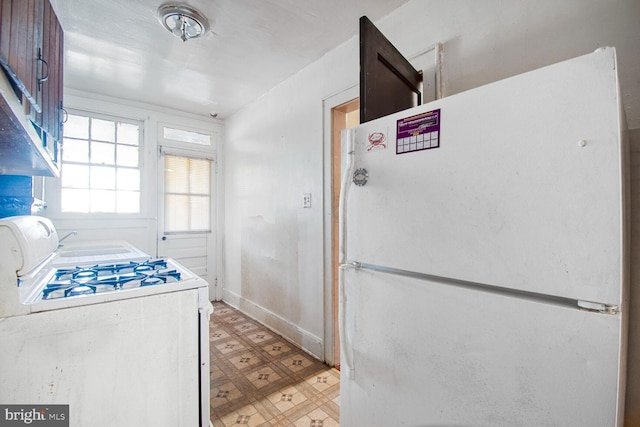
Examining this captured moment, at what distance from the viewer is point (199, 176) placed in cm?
409

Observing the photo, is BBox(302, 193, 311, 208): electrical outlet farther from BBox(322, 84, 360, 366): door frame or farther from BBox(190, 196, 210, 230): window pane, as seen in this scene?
BBox(190, 196, 210, 230): window pane

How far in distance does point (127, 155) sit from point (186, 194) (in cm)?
83

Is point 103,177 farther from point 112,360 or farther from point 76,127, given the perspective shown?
point 112,360

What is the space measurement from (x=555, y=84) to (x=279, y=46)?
2.16 m

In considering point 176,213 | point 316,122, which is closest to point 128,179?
point 176,213

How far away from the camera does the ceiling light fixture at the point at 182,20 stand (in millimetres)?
1853

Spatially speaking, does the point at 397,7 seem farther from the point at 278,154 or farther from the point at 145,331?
the point at 145,331

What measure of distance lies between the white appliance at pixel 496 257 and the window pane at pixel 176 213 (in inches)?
136

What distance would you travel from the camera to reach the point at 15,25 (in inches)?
32.6

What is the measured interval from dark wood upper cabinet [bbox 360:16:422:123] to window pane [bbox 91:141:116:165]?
353cm

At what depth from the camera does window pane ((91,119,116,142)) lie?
3.34 meters

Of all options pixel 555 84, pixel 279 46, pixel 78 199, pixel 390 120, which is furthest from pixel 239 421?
pixel 78 199

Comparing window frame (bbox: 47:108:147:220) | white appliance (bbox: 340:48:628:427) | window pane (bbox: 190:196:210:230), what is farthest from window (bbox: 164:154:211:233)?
white appliance (bbox: 340:48:628:427)

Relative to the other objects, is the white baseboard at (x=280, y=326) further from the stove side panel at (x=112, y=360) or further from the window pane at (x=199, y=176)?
the window pane at (x=199, y=176)
